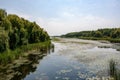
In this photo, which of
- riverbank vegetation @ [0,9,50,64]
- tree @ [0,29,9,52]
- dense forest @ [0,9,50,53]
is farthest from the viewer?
dense forest @ [0,9,50,53]

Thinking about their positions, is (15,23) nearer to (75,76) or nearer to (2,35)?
(2,35)

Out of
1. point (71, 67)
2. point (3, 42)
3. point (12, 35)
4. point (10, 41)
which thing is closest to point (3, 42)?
point (3, 42)

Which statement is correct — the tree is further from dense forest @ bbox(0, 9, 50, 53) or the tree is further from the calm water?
the calm water

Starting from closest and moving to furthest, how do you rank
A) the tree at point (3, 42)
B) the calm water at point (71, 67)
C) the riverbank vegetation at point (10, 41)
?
the calm water at point (71, 67)
the riverbank vegetation at point (10, 41)
the tree at point (3, 42)

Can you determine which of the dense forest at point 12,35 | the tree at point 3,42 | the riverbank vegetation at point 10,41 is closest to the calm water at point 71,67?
the riverbank vegetation at point 10,41

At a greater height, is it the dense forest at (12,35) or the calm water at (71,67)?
the dense forest at (12,35)

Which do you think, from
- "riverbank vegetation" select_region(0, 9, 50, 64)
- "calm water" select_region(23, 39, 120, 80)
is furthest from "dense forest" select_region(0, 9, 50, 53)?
"calm water" select_region(23, 39, 120, 80)

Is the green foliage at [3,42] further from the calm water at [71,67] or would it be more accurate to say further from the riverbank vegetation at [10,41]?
the calm water at [71,67]

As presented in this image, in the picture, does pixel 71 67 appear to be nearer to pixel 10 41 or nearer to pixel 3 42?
pixel 3 42

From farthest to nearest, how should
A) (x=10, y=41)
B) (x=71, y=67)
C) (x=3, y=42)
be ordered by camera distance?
(x=10, y=41) → (x=3, y=42) → (x=71, y=67)

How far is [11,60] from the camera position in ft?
90.7

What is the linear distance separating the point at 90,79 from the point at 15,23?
112ft

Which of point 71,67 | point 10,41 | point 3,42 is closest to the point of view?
point 71,67

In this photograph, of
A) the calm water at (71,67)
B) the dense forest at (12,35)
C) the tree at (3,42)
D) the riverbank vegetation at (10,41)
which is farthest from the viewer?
the dense forest at (12,35)
